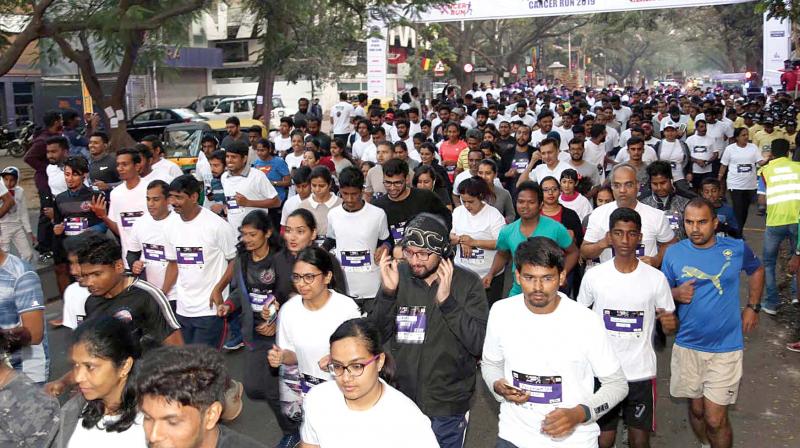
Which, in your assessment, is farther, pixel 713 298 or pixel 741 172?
pixel 741 172

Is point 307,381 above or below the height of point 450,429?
above

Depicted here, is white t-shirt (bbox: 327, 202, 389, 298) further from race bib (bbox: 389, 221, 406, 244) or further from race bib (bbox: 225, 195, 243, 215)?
race bib (bbox: 225, 195, 243, 215)

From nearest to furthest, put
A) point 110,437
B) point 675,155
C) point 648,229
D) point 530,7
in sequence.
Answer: point 110,437 < point 648,229 < point 675,155 < point 530,7

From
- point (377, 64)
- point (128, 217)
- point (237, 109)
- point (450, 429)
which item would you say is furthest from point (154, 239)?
point (237, 109)

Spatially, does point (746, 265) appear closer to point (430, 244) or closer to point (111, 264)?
point (430, 244)

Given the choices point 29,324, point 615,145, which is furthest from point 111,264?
point 615,145

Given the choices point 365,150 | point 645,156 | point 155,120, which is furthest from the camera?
point 155,120

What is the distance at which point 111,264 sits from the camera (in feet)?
13.9

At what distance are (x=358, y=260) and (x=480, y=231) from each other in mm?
1101

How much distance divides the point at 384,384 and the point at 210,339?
317 cm

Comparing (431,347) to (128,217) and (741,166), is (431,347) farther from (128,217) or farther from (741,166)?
(741,166)

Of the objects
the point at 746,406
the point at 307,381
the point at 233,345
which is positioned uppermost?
the point at 307,381

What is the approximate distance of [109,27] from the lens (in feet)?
38.2

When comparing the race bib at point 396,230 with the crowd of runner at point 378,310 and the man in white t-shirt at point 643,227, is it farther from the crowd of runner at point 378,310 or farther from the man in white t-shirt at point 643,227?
the man in white t-shirt at point 643,227
